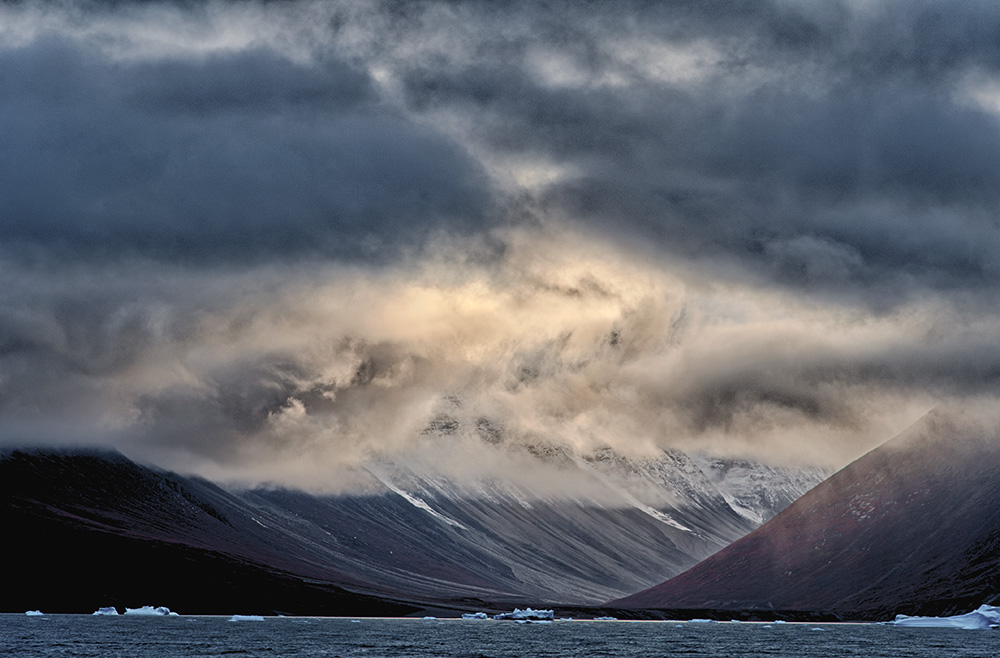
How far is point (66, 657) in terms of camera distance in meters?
194

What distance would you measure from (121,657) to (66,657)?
330 inches

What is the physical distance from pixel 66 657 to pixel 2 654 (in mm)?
11870

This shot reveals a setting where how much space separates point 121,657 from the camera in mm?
196250

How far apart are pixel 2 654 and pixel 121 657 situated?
63.4 feet

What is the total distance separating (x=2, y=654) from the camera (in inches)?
7741
